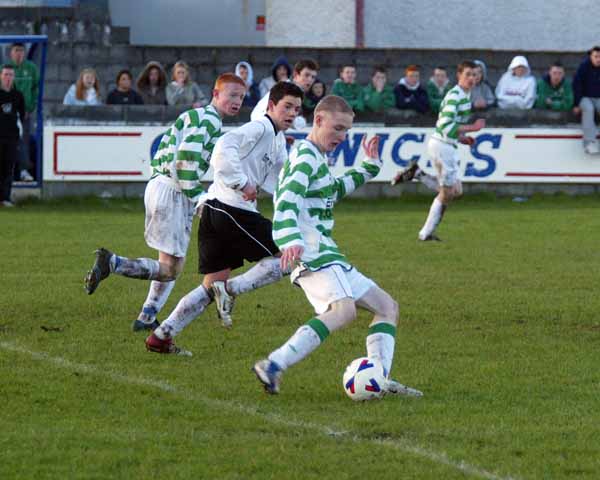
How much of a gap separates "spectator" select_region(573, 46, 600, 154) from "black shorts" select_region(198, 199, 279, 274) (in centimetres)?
1312

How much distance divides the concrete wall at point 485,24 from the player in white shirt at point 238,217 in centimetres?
1754

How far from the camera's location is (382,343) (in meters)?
7.84

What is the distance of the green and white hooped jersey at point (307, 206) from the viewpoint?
7.54 m

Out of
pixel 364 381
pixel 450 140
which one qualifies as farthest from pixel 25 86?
pixel 364 381

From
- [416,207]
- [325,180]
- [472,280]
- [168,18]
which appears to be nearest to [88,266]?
[472,280]

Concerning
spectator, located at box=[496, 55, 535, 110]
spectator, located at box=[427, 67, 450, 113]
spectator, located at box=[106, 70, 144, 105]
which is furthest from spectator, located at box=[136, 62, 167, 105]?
spectator, located at box=[496, 55, 535, 110]

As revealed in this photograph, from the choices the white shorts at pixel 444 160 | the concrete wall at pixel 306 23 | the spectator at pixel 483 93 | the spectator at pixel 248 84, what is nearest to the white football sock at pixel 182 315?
the white shorts at pixel 444 160

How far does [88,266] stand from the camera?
14141 mm

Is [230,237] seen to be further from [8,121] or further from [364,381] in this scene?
[8,121]

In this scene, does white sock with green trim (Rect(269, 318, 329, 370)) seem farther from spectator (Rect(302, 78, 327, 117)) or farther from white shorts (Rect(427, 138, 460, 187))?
spectator (Rect(302, 78, 327, 117))

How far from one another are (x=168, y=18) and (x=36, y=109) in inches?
208

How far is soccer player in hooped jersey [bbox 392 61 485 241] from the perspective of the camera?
54.5 feet

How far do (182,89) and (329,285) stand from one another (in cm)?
1436

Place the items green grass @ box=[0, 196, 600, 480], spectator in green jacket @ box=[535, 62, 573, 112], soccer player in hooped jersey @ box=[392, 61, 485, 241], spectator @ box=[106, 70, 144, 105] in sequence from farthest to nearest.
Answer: spectator in green jacket @ box=[535, 62, 573, 112], spectator @ box=[106, 70, 144, 105], soccer player in hooped jersey @ box=[392, 61, 485, 241], green grass @ box=[0, 196, 600, 480]
